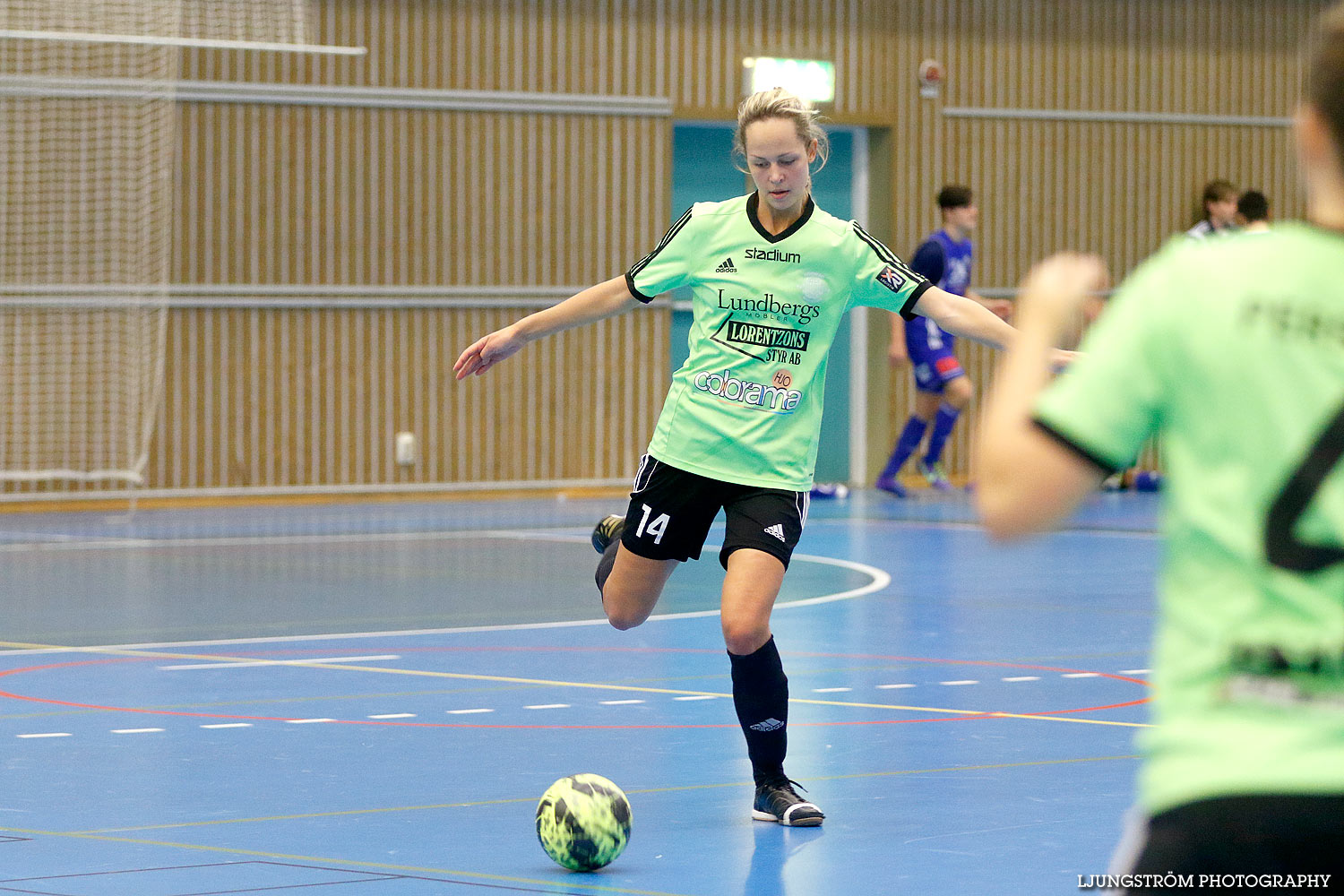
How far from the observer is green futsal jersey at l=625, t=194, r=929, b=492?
219 inches

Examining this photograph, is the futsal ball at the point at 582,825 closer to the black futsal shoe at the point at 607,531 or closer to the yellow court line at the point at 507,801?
the yellow court line at the point at 507,801

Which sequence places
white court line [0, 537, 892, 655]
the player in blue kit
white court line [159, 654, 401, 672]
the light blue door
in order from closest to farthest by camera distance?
white court line [159, 654, 401, 672] → white court line [0, 537, 892, 655] → the player in blue kit → the light blue door

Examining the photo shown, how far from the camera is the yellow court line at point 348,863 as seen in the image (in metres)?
4.54

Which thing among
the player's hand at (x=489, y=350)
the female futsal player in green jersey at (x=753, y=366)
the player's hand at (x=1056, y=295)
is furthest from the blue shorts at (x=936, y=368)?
the player's hand at (x=1056, y=295)

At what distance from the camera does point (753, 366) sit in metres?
5.58

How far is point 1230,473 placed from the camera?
202 cm

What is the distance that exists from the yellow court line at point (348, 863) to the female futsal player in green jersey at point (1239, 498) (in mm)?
2580

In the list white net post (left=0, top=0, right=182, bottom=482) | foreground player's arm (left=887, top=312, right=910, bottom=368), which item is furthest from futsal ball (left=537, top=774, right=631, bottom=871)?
foreground player's arm (left=887, top=312, right=910, bottom=368)

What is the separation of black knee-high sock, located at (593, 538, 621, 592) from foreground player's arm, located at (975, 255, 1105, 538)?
384 cm

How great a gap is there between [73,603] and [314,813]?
17.8 ft

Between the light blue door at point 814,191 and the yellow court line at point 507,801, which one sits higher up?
the light blue door at point 814,191

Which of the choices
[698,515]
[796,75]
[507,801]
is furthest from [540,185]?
[507,801]

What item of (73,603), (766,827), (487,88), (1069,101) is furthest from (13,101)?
(766,827)

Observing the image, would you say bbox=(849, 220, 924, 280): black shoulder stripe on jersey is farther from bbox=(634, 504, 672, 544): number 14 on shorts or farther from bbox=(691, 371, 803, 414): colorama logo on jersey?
bbox=(634, 504, 672, 544): number 14 on shorts
